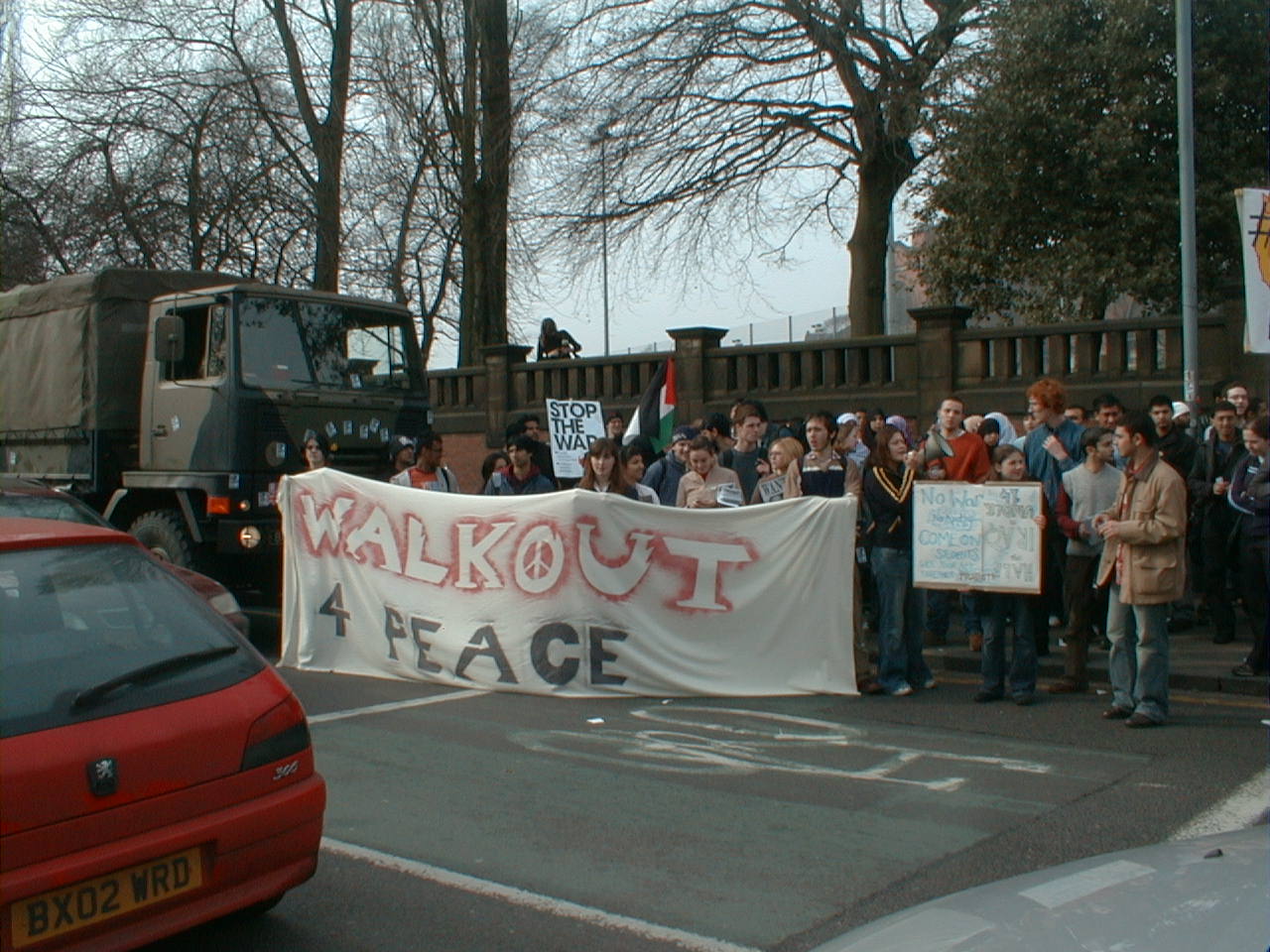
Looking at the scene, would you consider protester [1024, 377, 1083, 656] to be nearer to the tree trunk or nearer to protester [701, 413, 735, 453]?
protester [701, 413, 735, 453]

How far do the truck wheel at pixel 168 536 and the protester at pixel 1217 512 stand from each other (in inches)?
322

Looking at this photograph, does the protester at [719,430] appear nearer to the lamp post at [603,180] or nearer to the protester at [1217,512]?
the protester at [1217,512]

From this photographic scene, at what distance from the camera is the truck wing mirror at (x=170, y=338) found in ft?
36.1

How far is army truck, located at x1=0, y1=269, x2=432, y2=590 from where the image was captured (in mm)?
11094

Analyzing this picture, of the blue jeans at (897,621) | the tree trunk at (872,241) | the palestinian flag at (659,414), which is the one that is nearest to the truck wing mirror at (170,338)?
the palestinian flag at (659,414)

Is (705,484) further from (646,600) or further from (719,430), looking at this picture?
(719,430)

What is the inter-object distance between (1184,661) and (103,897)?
758 centimetres

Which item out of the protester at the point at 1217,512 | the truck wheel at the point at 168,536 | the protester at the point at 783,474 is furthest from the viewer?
the truck wheel at the point at 168,536

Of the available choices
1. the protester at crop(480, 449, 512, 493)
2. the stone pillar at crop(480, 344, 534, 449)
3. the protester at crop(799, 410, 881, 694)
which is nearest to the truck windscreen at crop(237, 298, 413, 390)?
the protester at crop(480, 449, 512, 493)

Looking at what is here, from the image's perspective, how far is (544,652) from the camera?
8664 mm

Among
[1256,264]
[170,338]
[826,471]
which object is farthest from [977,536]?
[170,338]

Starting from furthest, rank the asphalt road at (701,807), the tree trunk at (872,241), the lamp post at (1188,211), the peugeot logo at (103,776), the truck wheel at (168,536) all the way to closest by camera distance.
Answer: the tree trunk at (872,241), the lamp post at (1188,211), the truck wheel at (168,536), the asphalt road at (701,807), the peugeot logo at (103,776)

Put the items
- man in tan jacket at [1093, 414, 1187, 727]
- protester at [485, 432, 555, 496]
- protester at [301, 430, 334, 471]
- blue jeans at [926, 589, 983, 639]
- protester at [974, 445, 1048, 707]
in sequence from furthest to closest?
protester at [301, 430, 334, 471]
blue jeans at [926, 589, 983, 639]
protester at [485, 432, 555, 496]
protester at [974, 445, 1048, 707]
man in tan jacket at [1093, 414, 1187, 727]

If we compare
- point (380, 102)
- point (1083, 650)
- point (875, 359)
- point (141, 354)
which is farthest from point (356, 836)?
point (380, 102)
